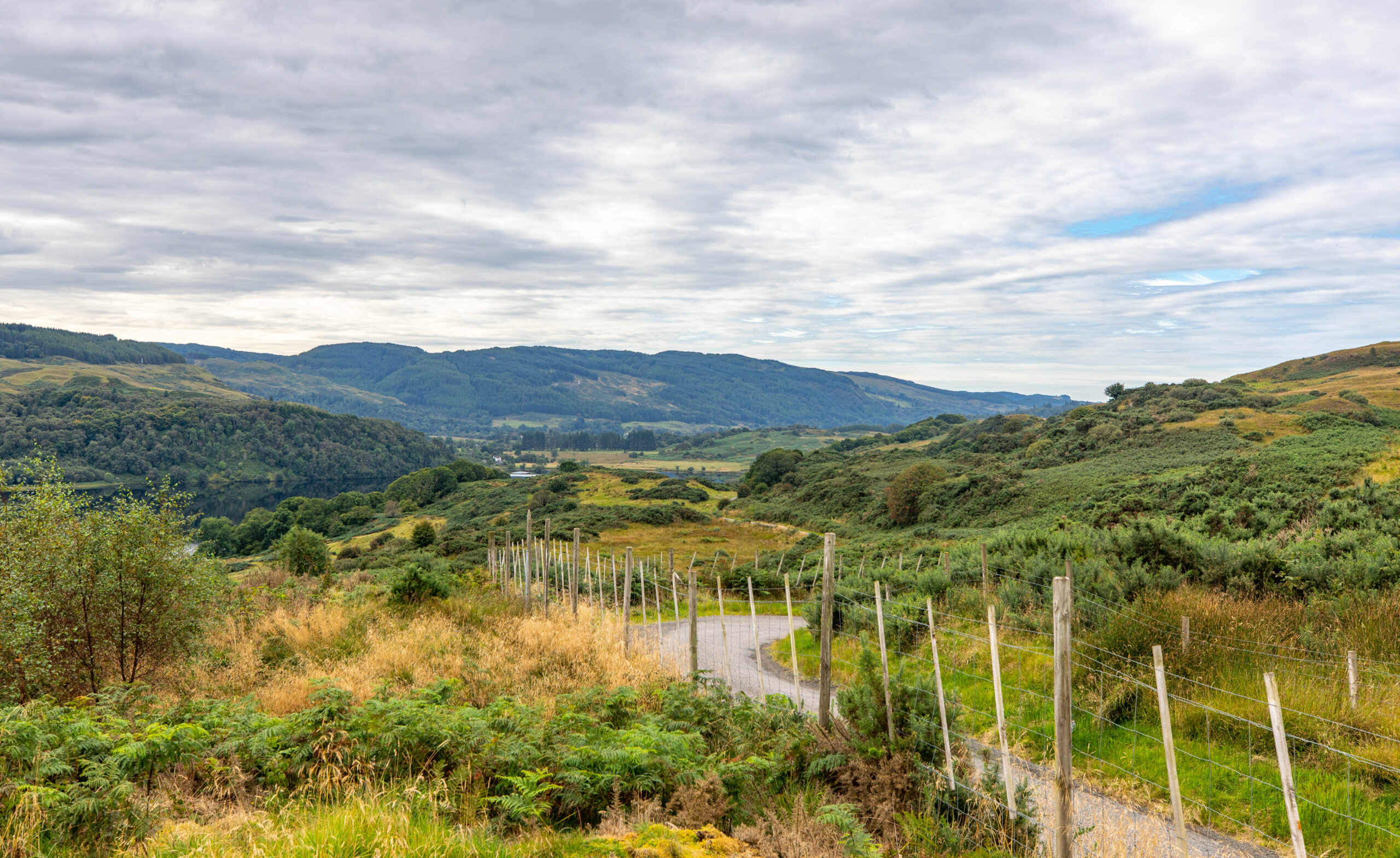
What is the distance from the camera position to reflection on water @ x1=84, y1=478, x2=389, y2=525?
435 ft

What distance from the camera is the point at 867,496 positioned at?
64188mm

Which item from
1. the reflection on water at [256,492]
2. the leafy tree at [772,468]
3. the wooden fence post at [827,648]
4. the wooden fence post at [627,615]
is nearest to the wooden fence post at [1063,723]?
the wooden fence post at [827,648]

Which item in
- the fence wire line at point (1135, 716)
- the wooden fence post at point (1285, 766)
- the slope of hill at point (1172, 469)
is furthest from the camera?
the slope of hill at point (1172, 469)

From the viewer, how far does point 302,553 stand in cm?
3123

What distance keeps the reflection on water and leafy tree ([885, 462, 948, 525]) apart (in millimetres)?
111066

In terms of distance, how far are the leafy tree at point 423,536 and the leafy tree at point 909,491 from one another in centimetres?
3553

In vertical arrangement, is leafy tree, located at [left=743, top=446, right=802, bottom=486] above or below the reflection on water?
above

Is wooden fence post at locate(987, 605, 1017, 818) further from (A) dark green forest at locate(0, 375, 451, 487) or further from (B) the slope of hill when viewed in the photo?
(A) dark green forest at locate(0, 375, 451, 487)

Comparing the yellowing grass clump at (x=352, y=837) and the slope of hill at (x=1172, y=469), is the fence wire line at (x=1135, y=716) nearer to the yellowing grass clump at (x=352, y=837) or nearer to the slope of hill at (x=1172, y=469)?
the yellowing grass clump at (x=352, y=837)

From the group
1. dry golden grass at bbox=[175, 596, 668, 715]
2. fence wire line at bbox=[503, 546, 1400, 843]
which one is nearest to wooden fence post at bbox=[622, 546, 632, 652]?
dry golden grass at bbox=[175, 596, 668, 715]

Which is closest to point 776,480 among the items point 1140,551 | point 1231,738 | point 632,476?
point 632,476

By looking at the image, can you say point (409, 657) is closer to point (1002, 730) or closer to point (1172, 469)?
point (1002, 730)

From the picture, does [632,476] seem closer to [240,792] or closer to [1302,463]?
[1302,463]

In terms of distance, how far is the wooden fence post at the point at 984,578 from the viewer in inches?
588
